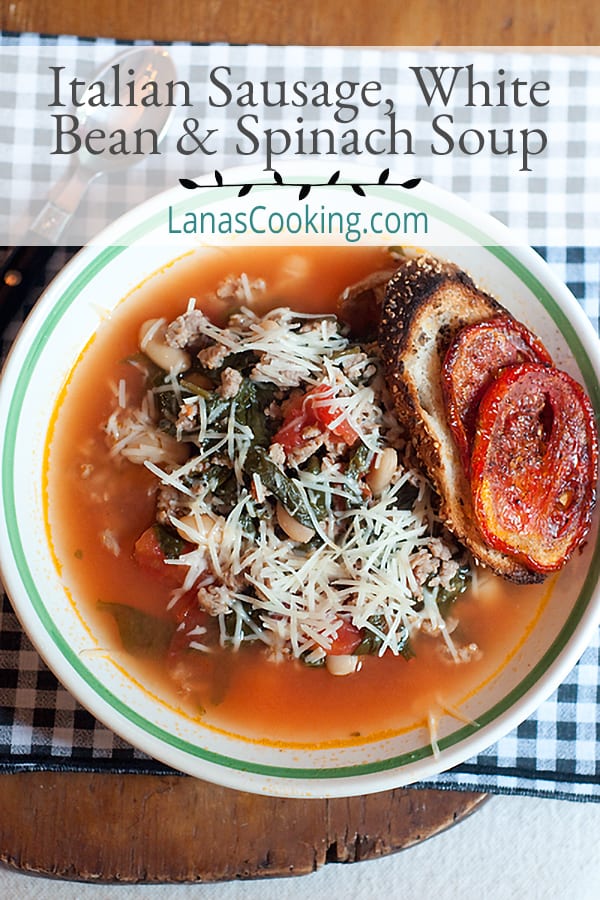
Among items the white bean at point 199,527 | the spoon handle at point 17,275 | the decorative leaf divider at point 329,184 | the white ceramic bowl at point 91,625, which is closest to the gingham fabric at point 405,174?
the spoon handle at point 17,275

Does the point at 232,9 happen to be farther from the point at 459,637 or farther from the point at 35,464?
the point at 459,637

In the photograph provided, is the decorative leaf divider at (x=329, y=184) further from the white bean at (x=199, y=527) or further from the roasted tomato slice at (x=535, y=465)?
Answer: the white bean at (x=199, y=527)

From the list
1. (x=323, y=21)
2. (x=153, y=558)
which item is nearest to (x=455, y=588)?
(x=153, y=558)

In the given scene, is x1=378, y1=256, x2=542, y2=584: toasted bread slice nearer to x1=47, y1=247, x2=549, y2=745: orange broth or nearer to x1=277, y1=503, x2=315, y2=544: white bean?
x1=47, y1=247, x2=549, y2=745: orange broth

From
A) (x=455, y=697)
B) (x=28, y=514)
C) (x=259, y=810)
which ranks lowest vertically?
(x=259, y=810)

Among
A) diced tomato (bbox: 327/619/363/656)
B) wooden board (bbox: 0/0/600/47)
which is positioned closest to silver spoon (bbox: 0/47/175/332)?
wooden board (bbox: 0/0/600/47)

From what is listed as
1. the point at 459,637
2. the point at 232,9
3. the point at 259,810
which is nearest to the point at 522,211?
the point at 232,9
